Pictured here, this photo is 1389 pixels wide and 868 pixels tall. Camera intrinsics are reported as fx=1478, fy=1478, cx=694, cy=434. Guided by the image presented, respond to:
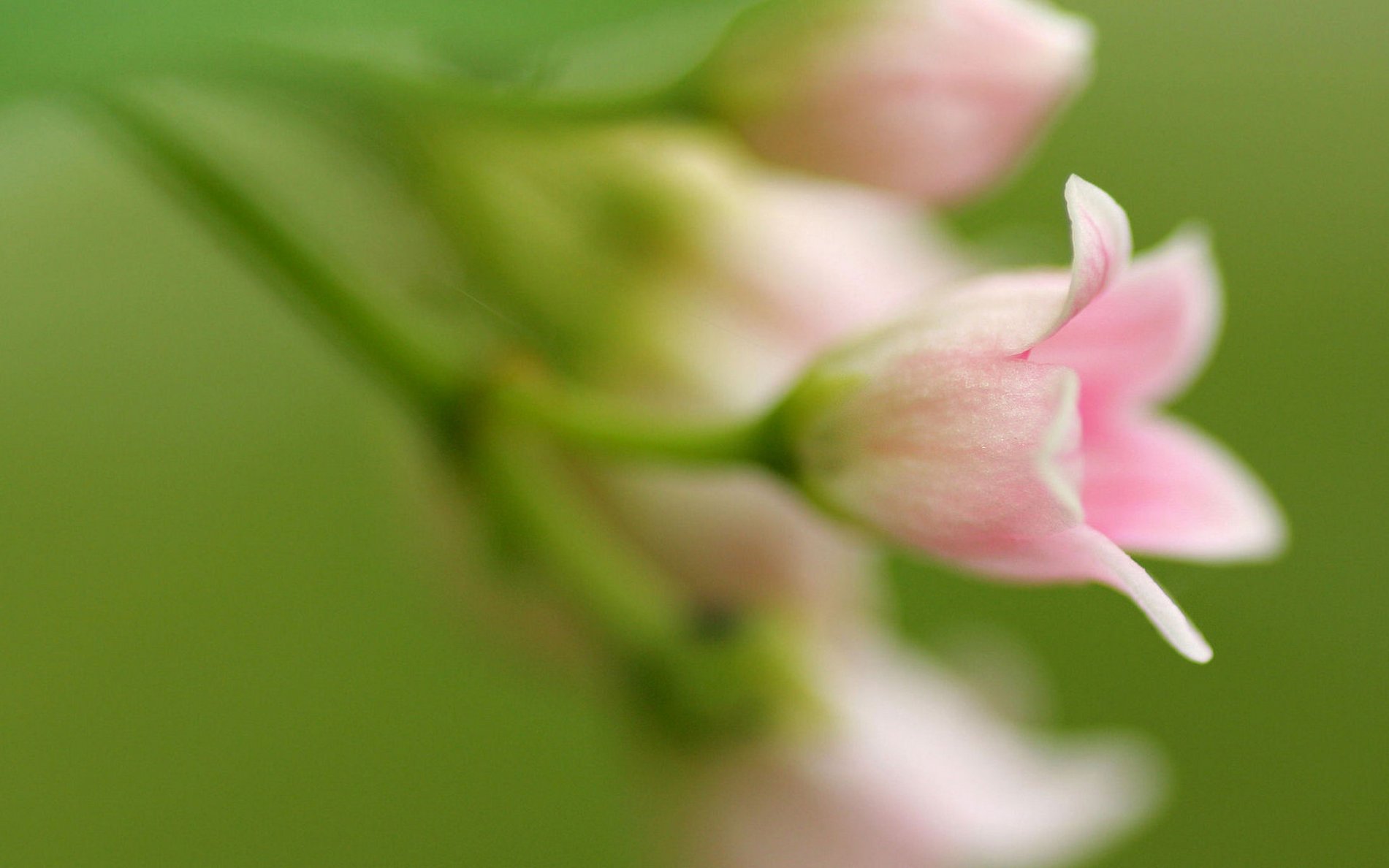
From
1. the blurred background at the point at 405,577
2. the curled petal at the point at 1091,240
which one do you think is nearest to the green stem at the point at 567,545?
the curled petal at the point at 1091,240

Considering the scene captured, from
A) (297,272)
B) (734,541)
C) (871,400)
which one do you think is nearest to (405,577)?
(734,541)

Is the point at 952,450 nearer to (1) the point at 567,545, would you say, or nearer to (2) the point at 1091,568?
(2) the point at 1091,568

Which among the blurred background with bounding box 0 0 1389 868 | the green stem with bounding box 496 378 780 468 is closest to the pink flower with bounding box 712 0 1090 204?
the green stem with bounding box 496 378 780 468

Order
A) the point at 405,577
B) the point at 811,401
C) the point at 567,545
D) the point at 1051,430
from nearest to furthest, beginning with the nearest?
the point at 1051,430 < the point at 811,401 < the point at 567,545 < the point at 405,577

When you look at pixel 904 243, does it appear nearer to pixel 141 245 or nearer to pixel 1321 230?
pixel 141 245

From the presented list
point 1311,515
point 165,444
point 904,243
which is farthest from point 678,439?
point 1311,515

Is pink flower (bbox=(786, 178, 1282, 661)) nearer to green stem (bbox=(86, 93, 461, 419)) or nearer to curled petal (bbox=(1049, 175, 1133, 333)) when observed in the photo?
curled petal (bbox=(1049, 175, 1133, 333))

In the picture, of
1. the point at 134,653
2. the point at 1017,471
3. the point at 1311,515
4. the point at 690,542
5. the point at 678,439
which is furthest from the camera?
the point at 1311,515
